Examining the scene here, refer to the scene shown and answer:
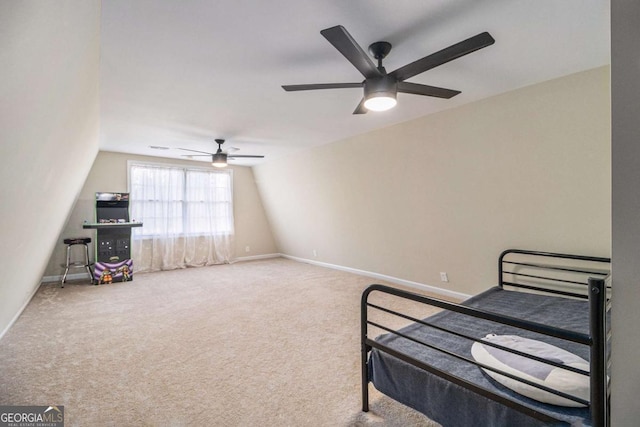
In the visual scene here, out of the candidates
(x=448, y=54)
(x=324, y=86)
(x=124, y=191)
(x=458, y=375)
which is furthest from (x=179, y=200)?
(x=458, y=375)

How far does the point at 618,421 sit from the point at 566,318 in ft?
5.34

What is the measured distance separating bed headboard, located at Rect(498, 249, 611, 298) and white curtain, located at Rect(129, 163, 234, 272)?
5651mm

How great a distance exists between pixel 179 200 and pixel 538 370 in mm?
6488

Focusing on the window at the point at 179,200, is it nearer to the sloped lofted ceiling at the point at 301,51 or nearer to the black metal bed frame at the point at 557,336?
the sloped lofted ceiling at the point at 301,51

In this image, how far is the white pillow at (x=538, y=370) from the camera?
3.94 feet

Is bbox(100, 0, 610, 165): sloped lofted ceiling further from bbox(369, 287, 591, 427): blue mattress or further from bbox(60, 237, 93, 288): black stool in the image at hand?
bbox(60, 237, 93, 288): black stool

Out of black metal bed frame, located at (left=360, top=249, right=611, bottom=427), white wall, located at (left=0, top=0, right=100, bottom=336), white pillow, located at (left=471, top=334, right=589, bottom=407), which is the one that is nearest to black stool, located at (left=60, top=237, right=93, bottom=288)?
white wall, located at (left=0, top=0, right=100, bottom=336)

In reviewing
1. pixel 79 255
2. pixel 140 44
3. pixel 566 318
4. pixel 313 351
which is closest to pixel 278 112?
pixel 140 44

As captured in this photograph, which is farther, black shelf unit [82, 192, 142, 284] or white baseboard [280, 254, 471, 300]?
black shelf unit [82, 192, 142, 284]

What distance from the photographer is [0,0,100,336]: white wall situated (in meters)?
1.15

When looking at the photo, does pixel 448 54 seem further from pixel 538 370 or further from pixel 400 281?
pixel 400 281

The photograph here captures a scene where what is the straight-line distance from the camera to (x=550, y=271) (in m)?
2.90

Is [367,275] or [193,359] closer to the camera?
[193,359]

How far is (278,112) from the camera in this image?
3379 mm
